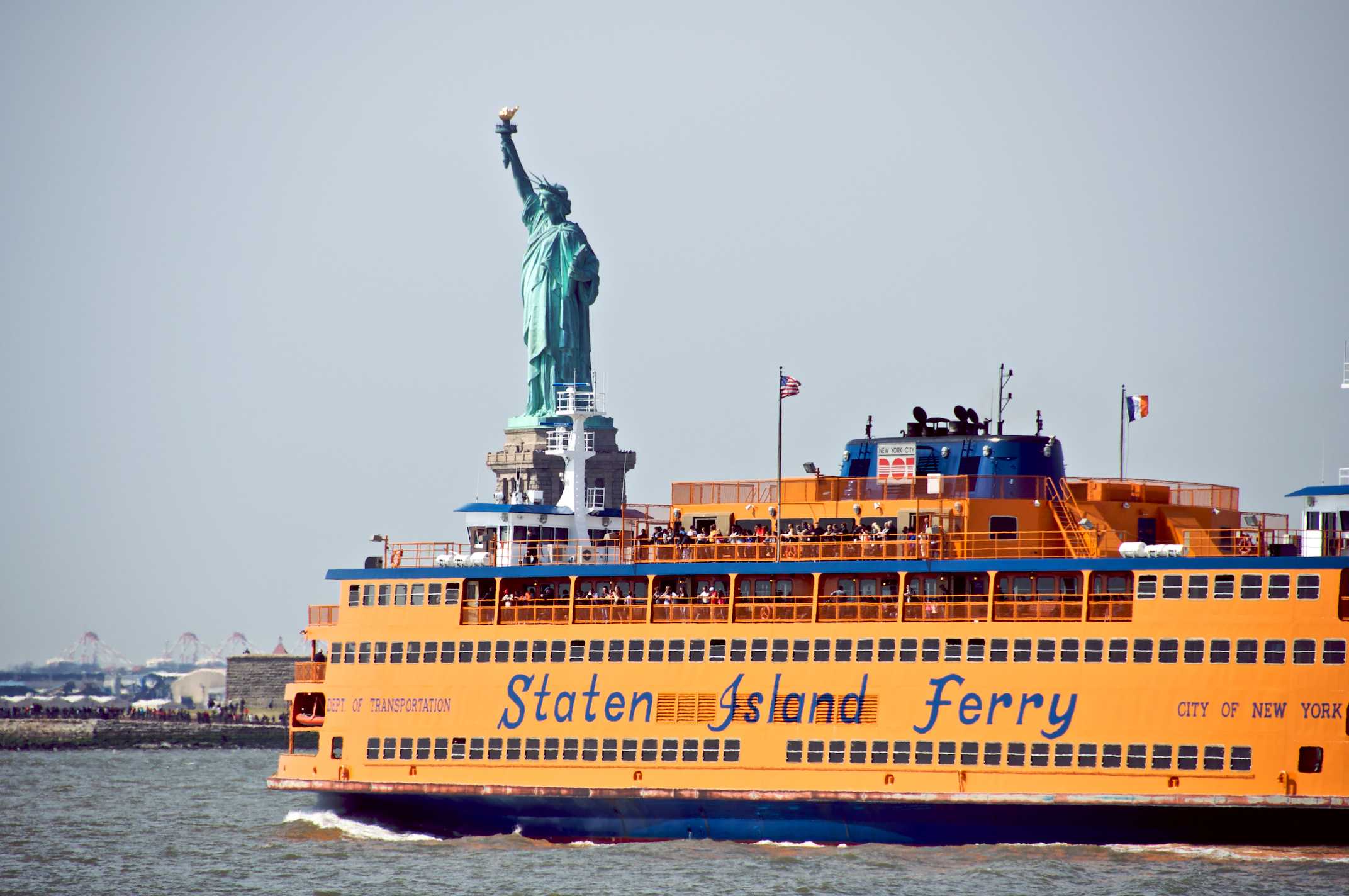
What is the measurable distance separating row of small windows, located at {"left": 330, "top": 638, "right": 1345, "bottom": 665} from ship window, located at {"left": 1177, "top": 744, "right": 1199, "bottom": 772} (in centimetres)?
197

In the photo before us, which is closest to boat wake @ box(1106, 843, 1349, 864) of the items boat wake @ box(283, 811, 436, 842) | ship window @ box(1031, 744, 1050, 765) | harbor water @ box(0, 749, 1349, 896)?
harbor water @ box(0, 749, 1349, 896)

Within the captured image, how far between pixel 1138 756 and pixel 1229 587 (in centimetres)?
439

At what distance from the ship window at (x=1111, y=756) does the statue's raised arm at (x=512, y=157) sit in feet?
293

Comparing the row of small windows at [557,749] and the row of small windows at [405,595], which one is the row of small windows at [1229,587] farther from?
the row of small windows at [405,595]

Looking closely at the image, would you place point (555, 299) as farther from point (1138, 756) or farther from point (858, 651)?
point (1138, 756)

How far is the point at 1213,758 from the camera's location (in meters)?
44.4

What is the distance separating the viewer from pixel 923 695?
4844 centimetres

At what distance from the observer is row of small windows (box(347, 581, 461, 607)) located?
56438 mm

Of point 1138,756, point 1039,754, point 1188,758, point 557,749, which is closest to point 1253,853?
point 1188,758

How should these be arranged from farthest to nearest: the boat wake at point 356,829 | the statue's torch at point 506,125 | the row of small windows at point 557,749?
the statue's torch at point 506,125, the boat wake at point 356,829, the row of small windows at point 557,749

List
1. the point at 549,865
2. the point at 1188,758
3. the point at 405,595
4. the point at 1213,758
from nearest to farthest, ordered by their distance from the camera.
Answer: the point at 1213,758, the point at 1188,758, the point at 549,865, the point at 405,595

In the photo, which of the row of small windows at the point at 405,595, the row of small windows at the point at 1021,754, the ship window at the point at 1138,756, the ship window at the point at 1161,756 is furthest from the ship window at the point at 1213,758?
the row of small windows at the point at 405,595

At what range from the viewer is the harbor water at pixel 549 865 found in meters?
42.4

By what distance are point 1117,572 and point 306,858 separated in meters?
22.0
